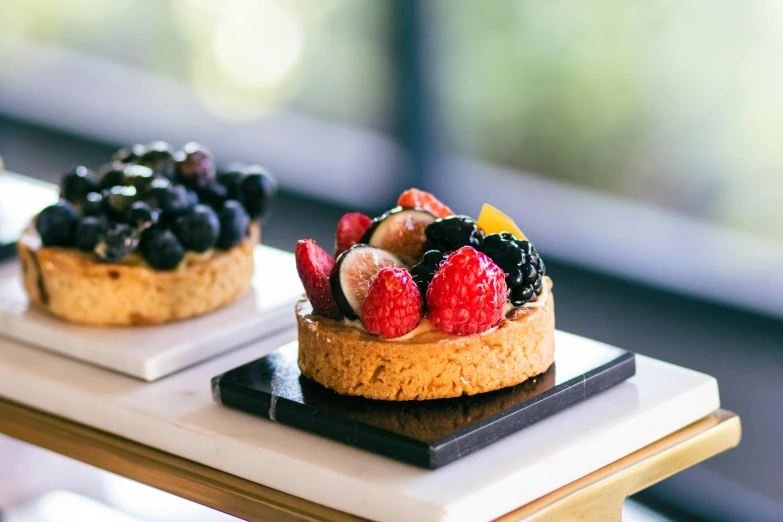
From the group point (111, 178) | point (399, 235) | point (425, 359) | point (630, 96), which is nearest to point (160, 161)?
point (111, 178)

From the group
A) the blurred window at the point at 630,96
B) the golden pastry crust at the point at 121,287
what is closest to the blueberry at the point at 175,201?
the golden pastry crust at the point at 121,287

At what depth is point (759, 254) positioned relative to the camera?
13.6 ft

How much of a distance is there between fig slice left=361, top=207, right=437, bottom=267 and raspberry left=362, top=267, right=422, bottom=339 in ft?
0.73

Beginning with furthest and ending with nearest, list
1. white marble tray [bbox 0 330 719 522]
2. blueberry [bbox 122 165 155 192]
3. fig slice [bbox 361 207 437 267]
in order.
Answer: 1. blueberry [bbox 122 165 155 192]
2. fig slice [bbox 361 207 437 267]
3. white marble tray [bbox 0 330 719 522]

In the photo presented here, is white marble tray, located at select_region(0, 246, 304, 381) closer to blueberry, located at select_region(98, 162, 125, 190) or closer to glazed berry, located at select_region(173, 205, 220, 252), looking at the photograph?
glazed berry, located at select_region(173, 205, 220, 252)

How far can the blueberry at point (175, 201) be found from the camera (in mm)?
2271

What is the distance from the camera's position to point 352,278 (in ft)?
5.92

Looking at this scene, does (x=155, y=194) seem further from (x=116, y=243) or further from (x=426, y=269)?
(x=426, y=269)

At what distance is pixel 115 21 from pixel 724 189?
4168 mm

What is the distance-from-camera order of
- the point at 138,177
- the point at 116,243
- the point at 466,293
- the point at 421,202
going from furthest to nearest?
1. the point at 138,177
2. the point at 116,243
3. the point at 421,202
4. the point at 466,293

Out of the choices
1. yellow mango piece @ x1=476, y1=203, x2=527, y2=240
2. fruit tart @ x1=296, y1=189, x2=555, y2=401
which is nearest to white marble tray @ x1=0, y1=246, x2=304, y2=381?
fruit tart @ x1=296, y1=189, x2=555, y2=401

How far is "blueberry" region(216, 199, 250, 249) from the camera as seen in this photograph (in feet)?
7.70

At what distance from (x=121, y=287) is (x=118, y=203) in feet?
0.59

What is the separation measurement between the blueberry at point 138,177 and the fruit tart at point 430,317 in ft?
1.93
